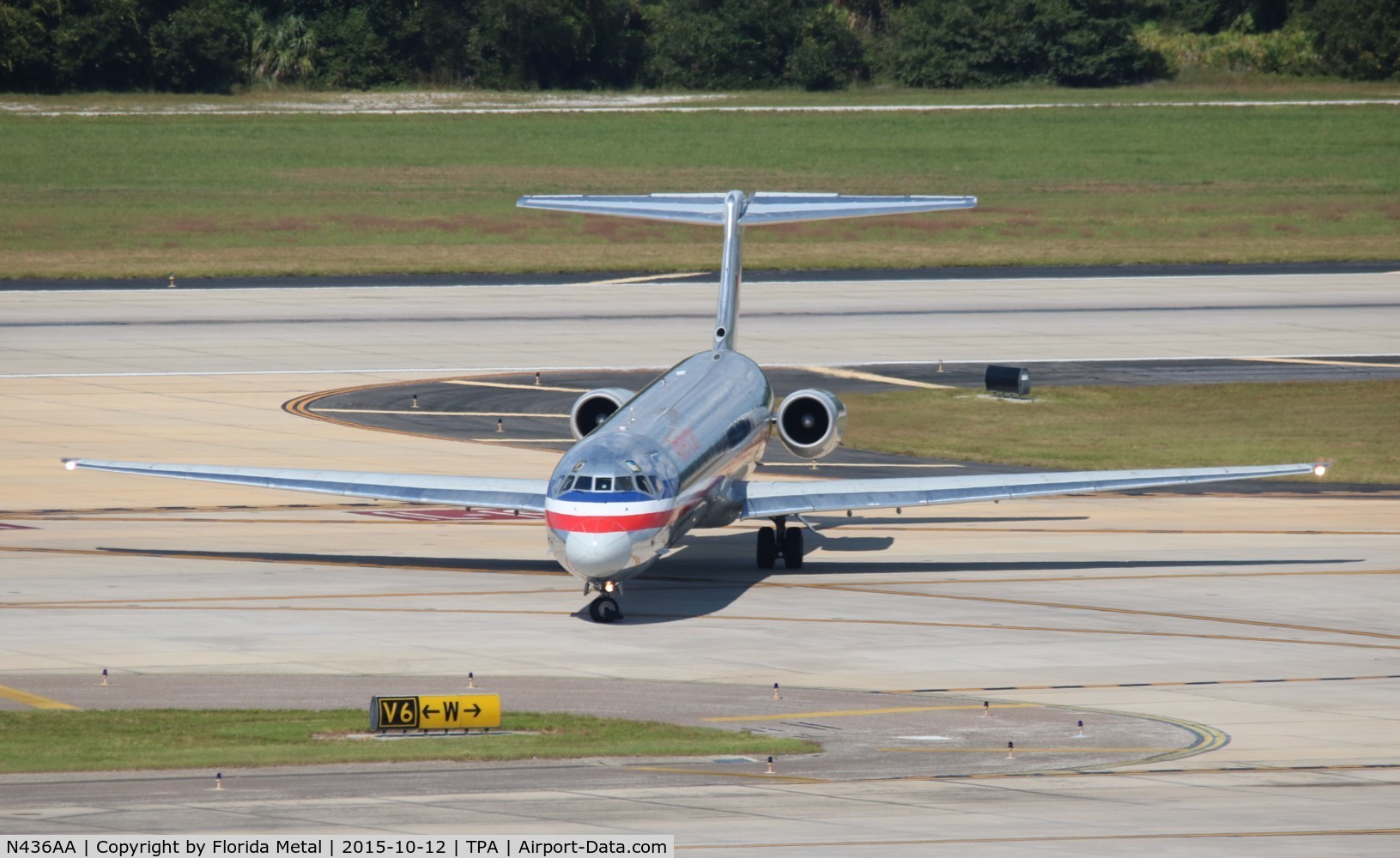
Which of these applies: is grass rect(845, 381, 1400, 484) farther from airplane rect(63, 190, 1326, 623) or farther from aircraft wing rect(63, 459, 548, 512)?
aircraft wing rect(63, 459, 548, 512)

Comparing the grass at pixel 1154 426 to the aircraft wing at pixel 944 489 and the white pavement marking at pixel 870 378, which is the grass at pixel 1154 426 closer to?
the white pavement marking at pixel 870 378

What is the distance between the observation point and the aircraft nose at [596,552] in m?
26.3

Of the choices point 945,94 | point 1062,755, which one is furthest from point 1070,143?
point 1062,755

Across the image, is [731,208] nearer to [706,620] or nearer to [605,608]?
[706,620]

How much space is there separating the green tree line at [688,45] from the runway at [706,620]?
75.9 metres

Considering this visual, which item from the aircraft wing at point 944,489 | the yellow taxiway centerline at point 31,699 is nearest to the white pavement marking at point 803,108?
the aircraft wing at point 944,489

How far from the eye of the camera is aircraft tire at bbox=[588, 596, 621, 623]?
27403 mm

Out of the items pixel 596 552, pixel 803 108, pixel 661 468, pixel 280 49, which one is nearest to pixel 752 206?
pixel 661 468

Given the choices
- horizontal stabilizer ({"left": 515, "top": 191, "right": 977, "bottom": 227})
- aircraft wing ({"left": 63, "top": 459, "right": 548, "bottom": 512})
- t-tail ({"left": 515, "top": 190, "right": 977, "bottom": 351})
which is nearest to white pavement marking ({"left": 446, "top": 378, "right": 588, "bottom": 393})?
t-tail ({"left": 515, "top": 190, "right": 977, "bottom": 351})

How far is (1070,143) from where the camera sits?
115000 millimetres

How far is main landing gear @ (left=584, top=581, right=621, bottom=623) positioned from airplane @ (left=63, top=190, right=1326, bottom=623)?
2 centimetres

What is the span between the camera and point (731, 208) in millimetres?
36094

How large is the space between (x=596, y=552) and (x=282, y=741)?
7.01m

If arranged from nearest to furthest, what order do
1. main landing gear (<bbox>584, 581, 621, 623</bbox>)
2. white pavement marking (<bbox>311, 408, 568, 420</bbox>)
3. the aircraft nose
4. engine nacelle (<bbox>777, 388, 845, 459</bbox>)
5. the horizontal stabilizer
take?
the aircraft nose → main landing gear (<bbox>584, 581, 621, 623</bbox>) → engine nacelle (<bbox>777, 388, 845, 459</bbox>) → the horizontal stabilizer → white pavement marking (<bbox>311, 408, 568, 420</bbox>)
